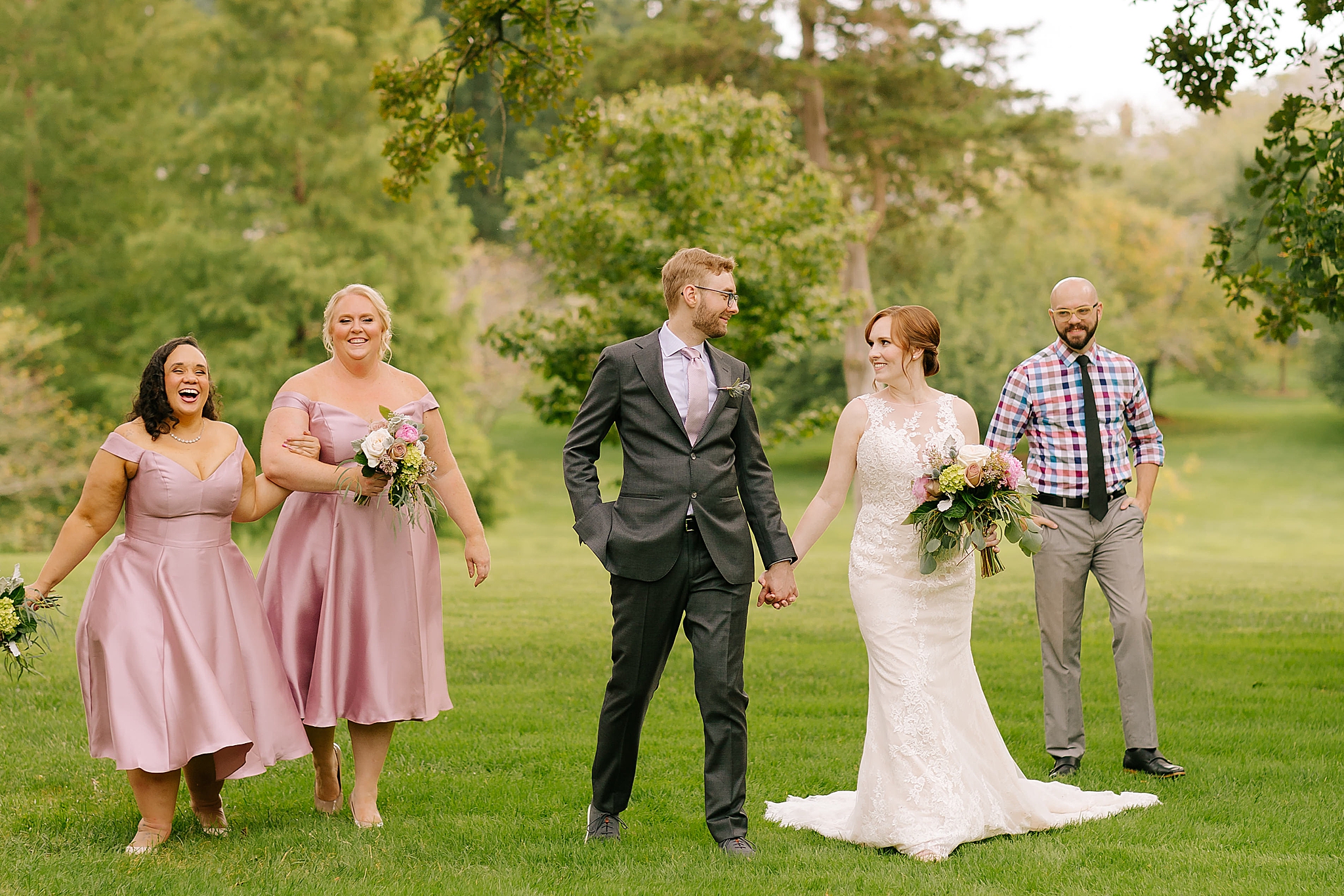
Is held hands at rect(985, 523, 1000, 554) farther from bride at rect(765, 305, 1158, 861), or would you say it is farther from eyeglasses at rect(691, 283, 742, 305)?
eyeglasses at rect(691, 283, 742, 305)

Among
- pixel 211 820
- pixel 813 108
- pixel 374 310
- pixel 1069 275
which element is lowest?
pixel 211 820

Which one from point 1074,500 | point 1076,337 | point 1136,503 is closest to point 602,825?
point 1074,500

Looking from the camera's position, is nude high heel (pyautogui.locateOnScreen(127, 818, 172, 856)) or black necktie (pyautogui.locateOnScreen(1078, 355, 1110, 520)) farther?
black necktie (pyautogui.locateOnScreen(1078, 355, 1110, 520))

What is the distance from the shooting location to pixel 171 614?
529 centimetres

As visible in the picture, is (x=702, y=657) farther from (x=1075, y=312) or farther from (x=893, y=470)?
(x=1075, y=312)

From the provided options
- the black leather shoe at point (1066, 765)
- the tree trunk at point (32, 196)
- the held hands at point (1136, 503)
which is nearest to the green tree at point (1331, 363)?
the tree trunk at point (32, 196)

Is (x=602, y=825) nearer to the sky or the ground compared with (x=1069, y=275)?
nearer to the ground

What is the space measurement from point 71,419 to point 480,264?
21349 mm

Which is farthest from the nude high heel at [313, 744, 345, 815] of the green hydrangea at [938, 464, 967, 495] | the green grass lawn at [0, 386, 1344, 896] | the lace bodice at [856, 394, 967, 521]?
the green hydrangea at [938, 464, 967, 495]

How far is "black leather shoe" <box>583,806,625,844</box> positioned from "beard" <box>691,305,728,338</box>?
2.16 metres

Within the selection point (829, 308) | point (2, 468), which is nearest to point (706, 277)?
point (829, 308)

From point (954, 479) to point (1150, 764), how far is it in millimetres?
2375

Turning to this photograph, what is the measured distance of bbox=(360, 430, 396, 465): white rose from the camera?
528cm

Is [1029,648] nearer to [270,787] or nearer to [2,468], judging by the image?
[270,787]
